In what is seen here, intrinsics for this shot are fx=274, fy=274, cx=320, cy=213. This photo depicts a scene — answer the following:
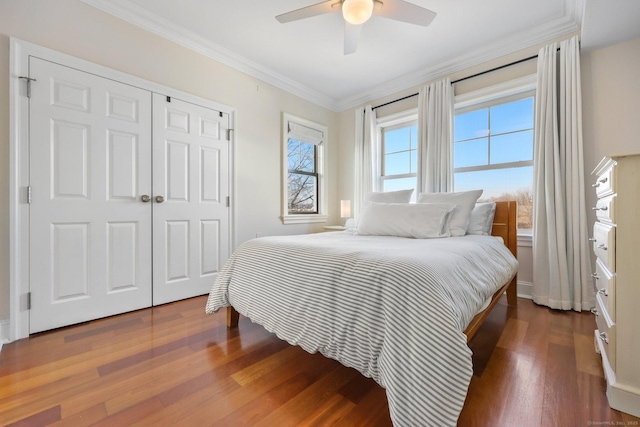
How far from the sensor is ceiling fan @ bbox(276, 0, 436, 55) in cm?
178

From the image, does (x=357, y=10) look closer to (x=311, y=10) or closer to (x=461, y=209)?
(x=311, y=10)

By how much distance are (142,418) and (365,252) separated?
1.13m

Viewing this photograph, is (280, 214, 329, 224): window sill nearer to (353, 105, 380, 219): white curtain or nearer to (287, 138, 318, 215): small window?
(287, 138, 318, 215): small window

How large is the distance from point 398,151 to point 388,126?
1.26 feet

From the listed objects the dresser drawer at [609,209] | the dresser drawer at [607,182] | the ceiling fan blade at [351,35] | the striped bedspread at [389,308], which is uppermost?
the ceiling fan blade at [351,35]

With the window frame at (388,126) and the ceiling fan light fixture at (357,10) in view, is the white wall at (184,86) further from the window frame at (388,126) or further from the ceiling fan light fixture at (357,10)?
the ceiling fan light fixture at (357,10)

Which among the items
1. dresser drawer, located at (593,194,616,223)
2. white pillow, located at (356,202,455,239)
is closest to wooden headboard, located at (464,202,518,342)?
white pillow, located at (356,202,455,239)

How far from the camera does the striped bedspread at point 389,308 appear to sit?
0.90 metres

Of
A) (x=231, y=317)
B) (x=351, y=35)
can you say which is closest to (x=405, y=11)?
(x=351, y=35)

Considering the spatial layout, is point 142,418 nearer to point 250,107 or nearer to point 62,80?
point 62,80

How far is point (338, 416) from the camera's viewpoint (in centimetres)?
109

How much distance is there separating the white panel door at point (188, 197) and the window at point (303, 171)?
869 mm

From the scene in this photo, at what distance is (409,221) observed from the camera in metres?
2.27

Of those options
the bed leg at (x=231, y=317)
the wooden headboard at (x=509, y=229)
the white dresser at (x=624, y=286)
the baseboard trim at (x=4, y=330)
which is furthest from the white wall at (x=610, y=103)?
the baseboard trim at (x=4, y=330)
